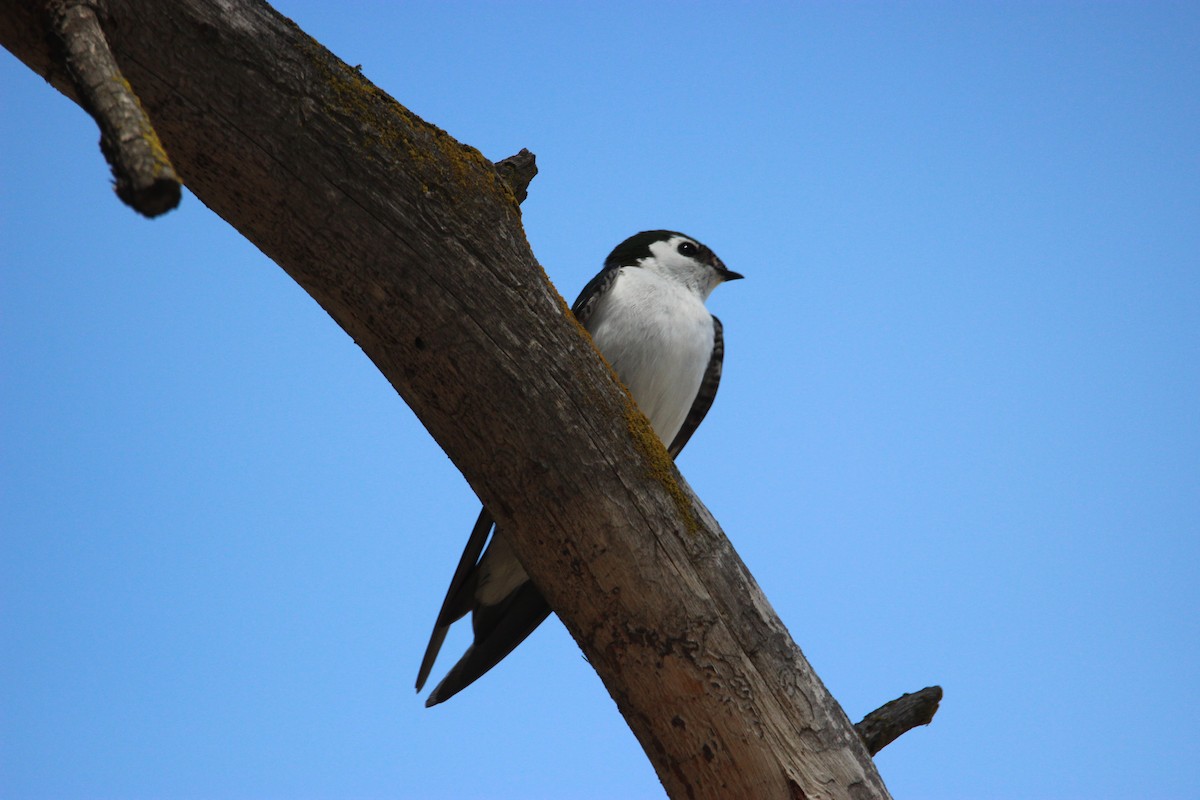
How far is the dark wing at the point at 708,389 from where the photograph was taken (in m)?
5.04

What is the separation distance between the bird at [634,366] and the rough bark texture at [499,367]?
0.94 m

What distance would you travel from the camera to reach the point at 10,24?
2482 mm

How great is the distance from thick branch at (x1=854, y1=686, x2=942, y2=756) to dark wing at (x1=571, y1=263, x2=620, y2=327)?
2.21 meters

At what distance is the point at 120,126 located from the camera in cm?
177

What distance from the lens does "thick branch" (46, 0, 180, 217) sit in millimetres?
1698

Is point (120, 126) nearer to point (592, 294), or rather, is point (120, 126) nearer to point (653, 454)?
point (653, 454)

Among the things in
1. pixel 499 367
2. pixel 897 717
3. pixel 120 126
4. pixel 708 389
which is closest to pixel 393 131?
pixel 499 367

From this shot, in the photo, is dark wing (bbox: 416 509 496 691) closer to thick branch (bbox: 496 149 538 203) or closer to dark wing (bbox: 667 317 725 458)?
thick branch (bbox: 496 149 538 203)

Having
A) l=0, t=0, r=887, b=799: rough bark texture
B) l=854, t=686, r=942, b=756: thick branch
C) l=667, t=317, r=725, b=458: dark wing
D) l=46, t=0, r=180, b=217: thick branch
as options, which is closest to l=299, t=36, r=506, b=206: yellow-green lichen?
l=0, t=0, r=887, b=799: rough bark texture

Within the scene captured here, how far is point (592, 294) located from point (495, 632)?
5.57 feet

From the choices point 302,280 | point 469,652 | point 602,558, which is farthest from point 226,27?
point 469,652

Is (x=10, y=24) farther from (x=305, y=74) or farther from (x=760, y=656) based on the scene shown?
(x=760, y=656)

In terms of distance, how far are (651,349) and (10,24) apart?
9.05ft

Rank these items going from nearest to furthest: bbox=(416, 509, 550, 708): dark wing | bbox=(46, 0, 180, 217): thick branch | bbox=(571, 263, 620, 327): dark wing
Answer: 1. bbox=(46, 0, 180, 217): thick branch
2. bbox=(416, 509, 550, 708): dark wing
3. bbox=(571, 263, 620, 327): dark wing
